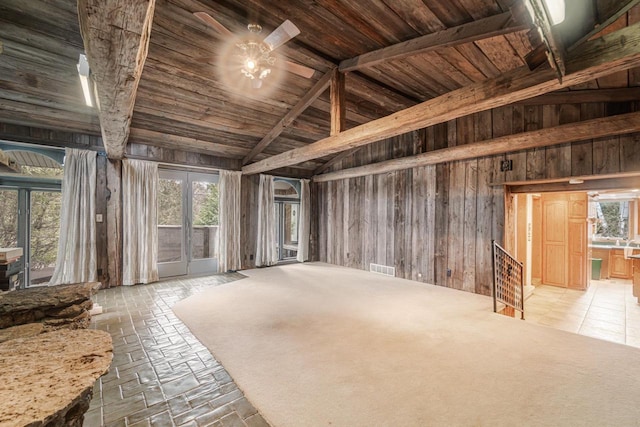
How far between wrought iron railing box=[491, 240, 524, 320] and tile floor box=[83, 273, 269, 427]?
3515 mm

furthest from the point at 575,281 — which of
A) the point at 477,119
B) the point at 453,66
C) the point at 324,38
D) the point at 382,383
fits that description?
the point at 324,38

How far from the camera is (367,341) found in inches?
110

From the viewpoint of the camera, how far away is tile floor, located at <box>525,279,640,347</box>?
144 inches

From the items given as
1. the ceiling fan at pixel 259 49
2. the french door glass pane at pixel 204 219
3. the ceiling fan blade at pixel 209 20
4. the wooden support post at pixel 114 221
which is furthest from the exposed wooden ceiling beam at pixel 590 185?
the wooden support post at pixel 114 221

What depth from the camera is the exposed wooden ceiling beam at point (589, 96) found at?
3174 millimetres

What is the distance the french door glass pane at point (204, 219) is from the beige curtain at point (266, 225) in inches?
41.4

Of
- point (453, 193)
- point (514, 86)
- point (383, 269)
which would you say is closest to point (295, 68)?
point (514, 86)

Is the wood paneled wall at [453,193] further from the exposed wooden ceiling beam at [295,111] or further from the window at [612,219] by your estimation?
the window at [612,219]

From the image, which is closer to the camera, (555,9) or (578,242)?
(555,9)

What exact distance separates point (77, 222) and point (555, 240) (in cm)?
964

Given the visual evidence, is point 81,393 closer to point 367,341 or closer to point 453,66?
point 367,341

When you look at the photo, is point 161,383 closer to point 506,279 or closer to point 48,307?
point 48,307

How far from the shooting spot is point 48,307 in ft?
7.74

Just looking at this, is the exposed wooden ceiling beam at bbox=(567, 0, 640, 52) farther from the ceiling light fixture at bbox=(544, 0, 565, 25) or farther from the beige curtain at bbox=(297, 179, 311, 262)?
the beige curtain at bbox=(297, 179, 311, 262)
